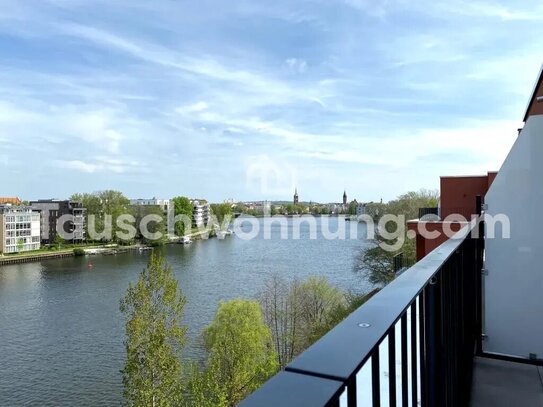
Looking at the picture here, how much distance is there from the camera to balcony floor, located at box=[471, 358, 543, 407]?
6.20 ft

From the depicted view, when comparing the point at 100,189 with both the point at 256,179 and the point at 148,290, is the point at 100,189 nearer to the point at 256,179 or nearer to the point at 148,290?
the point at 256,179

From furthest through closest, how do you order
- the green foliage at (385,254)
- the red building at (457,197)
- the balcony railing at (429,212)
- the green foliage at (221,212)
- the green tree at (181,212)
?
1. the green foliage at (221,212)
2. the green tree at (181,212)
3. the green foliage at (385,254)
4. the balcony railing at (429,212)
5. the red building at (457,197)

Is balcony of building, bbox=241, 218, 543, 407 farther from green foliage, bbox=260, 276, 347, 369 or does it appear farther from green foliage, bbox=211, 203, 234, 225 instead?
green foliage, bbox=211, 203, 234, 225

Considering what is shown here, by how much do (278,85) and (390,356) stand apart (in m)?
21.2

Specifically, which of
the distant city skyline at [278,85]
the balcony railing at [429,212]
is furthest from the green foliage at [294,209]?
the balcony railing at [429,212]

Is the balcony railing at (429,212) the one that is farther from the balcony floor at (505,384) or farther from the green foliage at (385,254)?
the green foliage at (385,254)

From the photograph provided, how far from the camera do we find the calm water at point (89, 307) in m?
11.8

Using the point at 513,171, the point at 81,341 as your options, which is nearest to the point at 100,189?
the point at 81,341

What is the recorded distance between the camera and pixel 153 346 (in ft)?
36.4

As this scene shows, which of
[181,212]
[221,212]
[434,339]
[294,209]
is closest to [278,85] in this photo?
[434,339]

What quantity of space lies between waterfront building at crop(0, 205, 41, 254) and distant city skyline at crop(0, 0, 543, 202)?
200 inches

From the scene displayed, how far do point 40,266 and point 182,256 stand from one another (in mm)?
11102

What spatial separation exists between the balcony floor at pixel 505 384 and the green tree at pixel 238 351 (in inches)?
410

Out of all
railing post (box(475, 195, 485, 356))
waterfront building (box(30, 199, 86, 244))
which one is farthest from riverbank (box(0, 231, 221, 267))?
railing post (box(475, 195, 485, 356))
